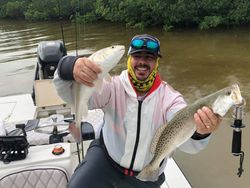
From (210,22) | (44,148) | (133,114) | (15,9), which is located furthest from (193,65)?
(15,9)

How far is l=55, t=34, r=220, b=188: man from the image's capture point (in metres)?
2.38

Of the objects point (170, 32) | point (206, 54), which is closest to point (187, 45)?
point (206, 54)

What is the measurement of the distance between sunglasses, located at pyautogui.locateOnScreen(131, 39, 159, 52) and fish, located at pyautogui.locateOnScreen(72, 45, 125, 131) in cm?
49

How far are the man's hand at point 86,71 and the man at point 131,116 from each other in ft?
1.44

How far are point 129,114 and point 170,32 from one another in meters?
14.1

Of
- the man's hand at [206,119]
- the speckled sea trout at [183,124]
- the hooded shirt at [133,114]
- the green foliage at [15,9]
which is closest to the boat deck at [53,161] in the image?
the hooded shirt at [133,114]

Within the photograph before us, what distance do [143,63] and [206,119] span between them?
68 centimetres

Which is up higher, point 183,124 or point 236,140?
point 183,124

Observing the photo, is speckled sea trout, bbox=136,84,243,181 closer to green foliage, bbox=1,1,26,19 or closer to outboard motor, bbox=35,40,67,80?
outboard motor, bbox=35,40,67,80

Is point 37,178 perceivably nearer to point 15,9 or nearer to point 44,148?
point 44,148

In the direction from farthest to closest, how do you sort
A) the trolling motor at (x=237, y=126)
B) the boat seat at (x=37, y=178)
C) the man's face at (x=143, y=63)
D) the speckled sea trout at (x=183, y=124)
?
the boat seat at (x=37, y=178) → the man's face at (x=143, y=63) → the trolling motor at (x=237, y=126) → the speckled sea trout at (x=183, y=124)

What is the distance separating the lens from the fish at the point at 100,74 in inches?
70.5

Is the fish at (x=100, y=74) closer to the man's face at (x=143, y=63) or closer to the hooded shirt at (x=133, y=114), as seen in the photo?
the hooded shirt at (x=133, y=114)

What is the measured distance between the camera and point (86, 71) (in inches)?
72.1
